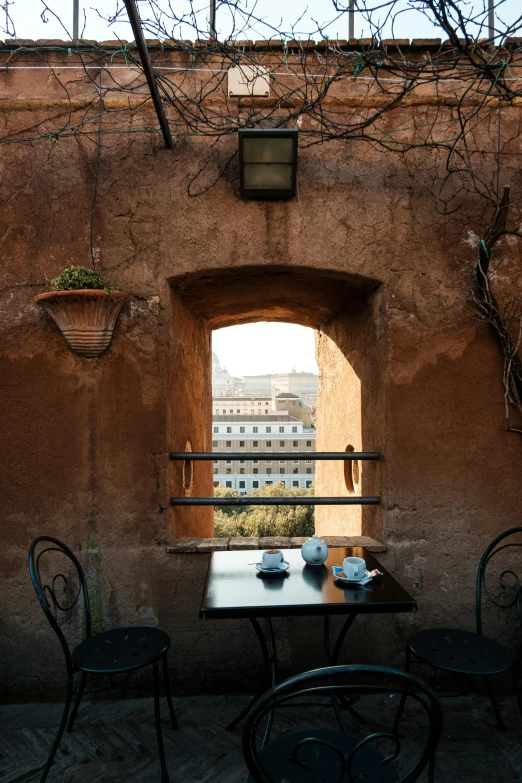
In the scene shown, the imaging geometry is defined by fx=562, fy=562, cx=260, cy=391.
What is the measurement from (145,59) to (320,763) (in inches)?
102

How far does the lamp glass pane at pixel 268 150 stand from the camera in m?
2.83

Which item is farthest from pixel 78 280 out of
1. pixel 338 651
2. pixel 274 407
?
pixel 274 407

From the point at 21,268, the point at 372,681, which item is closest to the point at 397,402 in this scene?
the point at 372,681

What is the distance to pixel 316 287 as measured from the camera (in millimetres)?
3506

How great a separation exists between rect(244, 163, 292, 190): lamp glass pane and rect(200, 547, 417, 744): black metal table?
1.88 m

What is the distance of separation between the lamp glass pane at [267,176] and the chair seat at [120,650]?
225 cm

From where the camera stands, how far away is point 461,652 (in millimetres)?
2344

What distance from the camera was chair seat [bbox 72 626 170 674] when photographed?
2.23 m

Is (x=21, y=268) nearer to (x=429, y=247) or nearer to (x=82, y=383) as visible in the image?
(x=82, y=383)

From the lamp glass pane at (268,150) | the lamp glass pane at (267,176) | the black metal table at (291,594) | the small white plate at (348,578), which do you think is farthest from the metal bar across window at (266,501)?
the lamp glass pane at (268,150)

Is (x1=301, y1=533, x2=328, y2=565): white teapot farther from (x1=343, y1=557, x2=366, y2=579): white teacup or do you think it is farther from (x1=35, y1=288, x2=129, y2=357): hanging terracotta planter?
(x1=35, y1=288, x2=129, y2=357): hanging terracotta planter

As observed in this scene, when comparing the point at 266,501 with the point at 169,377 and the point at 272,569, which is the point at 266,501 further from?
the point at 169,377

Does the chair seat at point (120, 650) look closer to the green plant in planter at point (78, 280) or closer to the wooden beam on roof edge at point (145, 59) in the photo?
the green plant in planter at point (78, 280)

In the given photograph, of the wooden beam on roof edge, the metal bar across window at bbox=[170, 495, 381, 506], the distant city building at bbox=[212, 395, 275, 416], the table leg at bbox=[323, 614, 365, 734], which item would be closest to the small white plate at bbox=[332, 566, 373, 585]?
the table leg at bbox=[323, 614, 365, 734]
